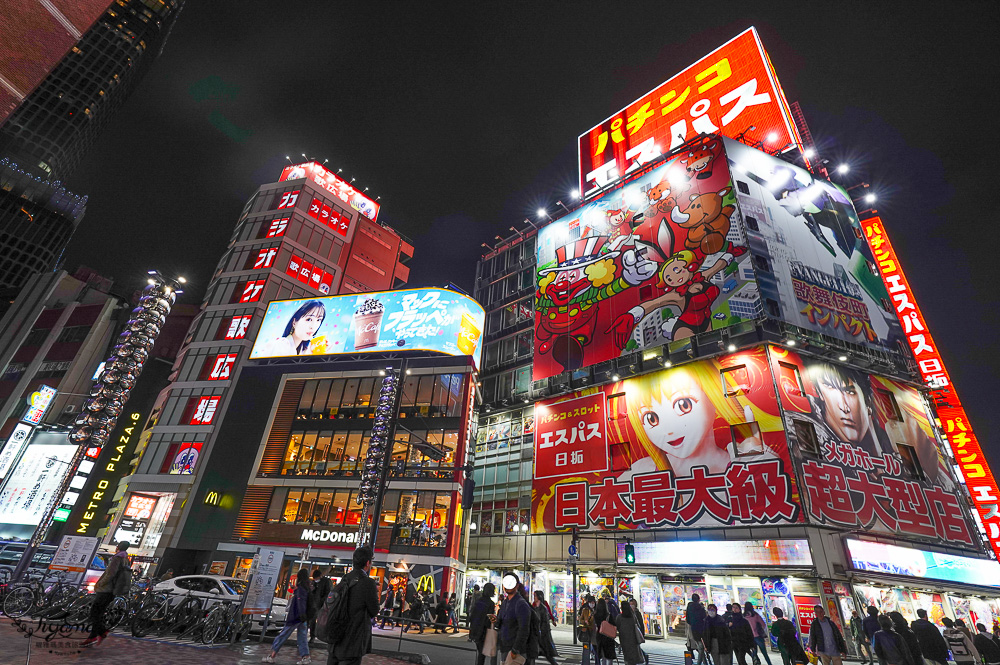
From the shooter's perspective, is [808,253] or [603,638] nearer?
[603,638]

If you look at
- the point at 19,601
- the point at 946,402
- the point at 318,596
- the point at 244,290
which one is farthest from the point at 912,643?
the point at 244,290

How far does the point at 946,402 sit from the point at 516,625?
32566mm

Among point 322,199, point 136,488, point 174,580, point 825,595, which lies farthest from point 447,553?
point 322,199

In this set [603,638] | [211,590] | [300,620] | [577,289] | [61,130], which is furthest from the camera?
[61,130]

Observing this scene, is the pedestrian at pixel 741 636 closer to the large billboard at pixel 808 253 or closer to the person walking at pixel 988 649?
the person walking at pixel 988 649

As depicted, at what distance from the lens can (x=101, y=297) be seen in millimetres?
56812

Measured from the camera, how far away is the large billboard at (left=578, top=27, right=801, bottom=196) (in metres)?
35.2

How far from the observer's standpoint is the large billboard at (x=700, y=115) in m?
35.2

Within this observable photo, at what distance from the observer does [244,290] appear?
43.2 metres

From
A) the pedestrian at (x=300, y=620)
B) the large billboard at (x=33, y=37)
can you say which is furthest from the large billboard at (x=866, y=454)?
the large billboard at (x=33, y=37)

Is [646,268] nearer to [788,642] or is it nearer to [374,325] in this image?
[374,325]

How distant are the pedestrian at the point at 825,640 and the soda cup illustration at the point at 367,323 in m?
32.3

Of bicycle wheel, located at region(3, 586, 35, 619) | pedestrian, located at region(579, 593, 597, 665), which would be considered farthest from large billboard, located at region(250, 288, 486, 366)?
bicycle wheel, located at region(3, 586, 35, 619)

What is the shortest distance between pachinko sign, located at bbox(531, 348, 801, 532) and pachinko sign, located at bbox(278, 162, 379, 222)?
38.2m
